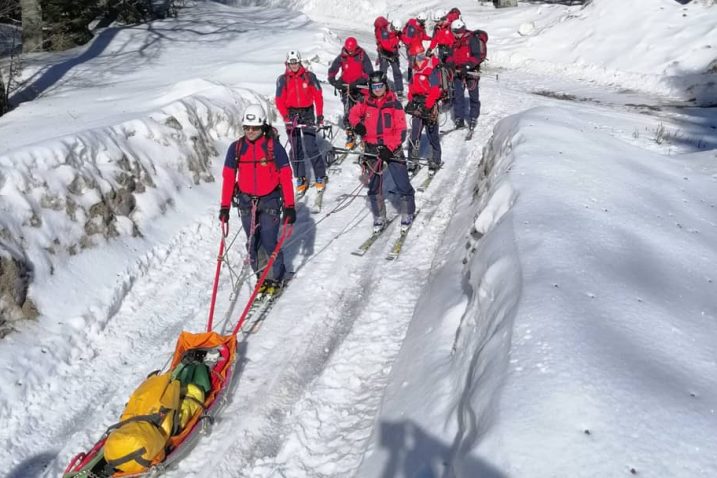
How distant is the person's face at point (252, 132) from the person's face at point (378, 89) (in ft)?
8.61

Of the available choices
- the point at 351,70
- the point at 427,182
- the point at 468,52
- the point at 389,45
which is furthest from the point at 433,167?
the point at 389,45

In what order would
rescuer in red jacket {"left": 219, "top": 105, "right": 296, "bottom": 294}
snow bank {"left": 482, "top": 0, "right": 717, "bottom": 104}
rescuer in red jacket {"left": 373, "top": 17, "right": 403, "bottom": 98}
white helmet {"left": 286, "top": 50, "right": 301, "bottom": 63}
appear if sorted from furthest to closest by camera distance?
rescuer in red jacket {"left": 373, "top": 17, "right": 403, "bottom": 98}
snow bank {"left": 482, "top": 0, "right": 717, "bottom": 104}
white helmet {"left": 286, "top": 50, "right": 301, "bottom": 63}
rescuer in red jacket {"left": 219, "top": 105, "right": 296, "bottom": 294}

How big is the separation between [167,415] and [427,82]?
29.6ft

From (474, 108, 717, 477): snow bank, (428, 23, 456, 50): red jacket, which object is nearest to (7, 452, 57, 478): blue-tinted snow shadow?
(474, 108, 717, 477): snow bank

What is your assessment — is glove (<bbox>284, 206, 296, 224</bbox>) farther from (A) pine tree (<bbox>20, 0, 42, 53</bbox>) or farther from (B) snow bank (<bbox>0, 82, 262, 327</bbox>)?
(A) pine tree (<bbox>20, 0, 42, 53</bbox>)

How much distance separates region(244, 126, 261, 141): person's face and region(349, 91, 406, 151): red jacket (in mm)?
2541

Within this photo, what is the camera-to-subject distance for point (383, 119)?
30.1 ft

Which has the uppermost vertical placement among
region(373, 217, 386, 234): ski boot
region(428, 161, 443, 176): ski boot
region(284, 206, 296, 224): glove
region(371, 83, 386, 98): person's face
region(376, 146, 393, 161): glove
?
region(371, 83, 386, 98): person's face

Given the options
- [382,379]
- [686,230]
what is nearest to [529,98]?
[686,230]

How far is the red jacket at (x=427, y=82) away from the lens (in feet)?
38.5

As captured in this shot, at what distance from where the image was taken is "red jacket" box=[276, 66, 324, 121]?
35.9 feet

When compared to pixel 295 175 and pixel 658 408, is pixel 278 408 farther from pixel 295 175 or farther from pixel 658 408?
pixel 295 175

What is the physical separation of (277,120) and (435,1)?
21.0 m

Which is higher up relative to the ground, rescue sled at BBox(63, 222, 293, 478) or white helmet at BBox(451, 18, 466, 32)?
white helmet at BBox(451, 18, 466, 32)
